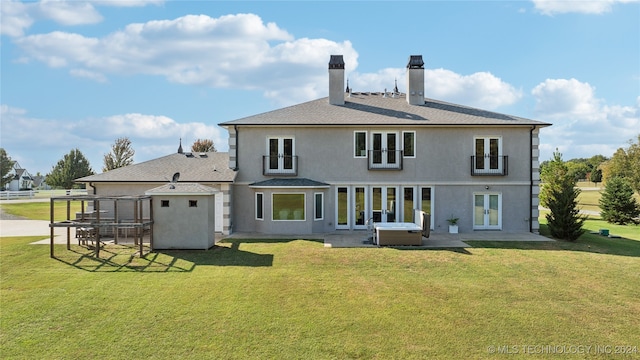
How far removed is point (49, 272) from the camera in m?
11.5

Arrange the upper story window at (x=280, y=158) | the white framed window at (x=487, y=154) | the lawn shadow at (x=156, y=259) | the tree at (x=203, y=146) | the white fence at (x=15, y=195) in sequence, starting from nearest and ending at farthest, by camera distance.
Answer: the lawn shadow at (x=156, y=259), the white framed window at (x=487, y=154), the upper story window at (x=280, y=158), the white fence at (x=15, y=195), the tree at (x=203, y=146)

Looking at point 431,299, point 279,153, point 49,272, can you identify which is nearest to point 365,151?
point 279,153

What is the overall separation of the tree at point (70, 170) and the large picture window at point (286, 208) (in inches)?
1891

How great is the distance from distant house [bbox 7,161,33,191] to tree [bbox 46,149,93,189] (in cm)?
2092

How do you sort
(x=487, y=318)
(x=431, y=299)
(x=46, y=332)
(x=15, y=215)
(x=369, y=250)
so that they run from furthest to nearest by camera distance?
1. (x=15, y=215)
2. (x=369, y=250)
3. (x=431, y=299)
4. (x=487, y=318)
5. (x=46, y=332)

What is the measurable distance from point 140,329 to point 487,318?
7.04m

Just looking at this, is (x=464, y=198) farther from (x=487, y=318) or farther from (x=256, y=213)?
(x=487, y=318)

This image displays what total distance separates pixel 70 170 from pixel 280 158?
49.2 m

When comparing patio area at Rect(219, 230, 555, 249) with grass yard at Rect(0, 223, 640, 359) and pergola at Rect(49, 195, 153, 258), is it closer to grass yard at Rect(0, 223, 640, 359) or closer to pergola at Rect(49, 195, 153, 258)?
grass yard at Rect(0, 223, 640, 359)

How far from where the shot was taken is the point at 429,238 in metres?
16.6

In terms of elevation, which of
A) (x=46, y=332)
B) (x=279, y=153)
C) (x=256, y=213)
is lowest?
(x=46, y=332)

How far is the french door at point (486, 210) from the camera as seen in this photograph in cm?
1869

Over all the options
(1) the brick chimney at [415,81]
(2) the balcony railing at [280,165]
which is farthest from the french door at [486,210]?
(2) the balcony railing at [280,165]

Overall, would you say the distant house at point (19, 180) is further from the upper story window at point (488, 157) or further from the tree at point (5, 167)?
the upper story window at point (488, 157)
